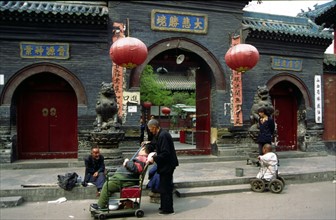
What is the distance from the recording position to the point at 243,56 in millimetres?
7523

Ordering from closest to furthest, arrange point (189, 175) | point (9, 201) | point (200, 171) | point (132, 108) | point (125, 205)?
point (125, 205)
point (9, 201)
point (189, 175)
point (200, 171)
point (132, 108)

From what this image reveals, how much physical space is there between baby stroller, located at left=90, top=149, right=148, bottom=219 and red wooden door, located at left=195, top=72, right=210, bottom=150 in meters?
6.09

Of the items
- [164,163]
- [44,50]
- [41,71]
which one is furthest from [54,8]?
[164,163]

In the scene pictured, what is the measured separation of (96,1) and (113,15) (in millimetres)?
874

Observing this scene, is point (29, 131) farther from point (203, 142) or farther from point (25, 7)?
point (203, 142)

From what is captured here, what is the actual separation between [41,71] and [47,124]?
170 centimetres

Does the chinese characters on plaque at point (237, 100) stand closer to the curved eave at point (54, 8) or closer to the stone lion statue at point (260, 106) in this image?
the stone lion statue at point (260, 106)

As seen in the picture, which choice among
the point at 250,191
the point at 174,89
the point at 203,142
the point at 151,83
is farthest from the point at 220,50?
the point at 174,89

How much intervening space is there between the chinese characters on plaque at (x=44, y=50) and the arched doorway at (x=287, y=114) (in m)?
7.26

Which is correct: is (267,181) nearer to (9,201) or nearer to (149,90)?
(9,201)

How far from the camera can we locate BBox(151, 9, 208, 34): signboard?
32.4 feet

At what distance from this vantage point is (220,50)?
10539 millimetres

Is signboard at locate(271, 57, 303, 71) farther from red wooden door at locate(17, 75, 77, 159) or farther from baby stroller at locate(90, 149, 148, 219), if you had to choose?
baby stroller at locate(90, 149, 148, 219)

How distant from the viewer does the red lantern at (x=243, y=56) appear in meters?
7.51
